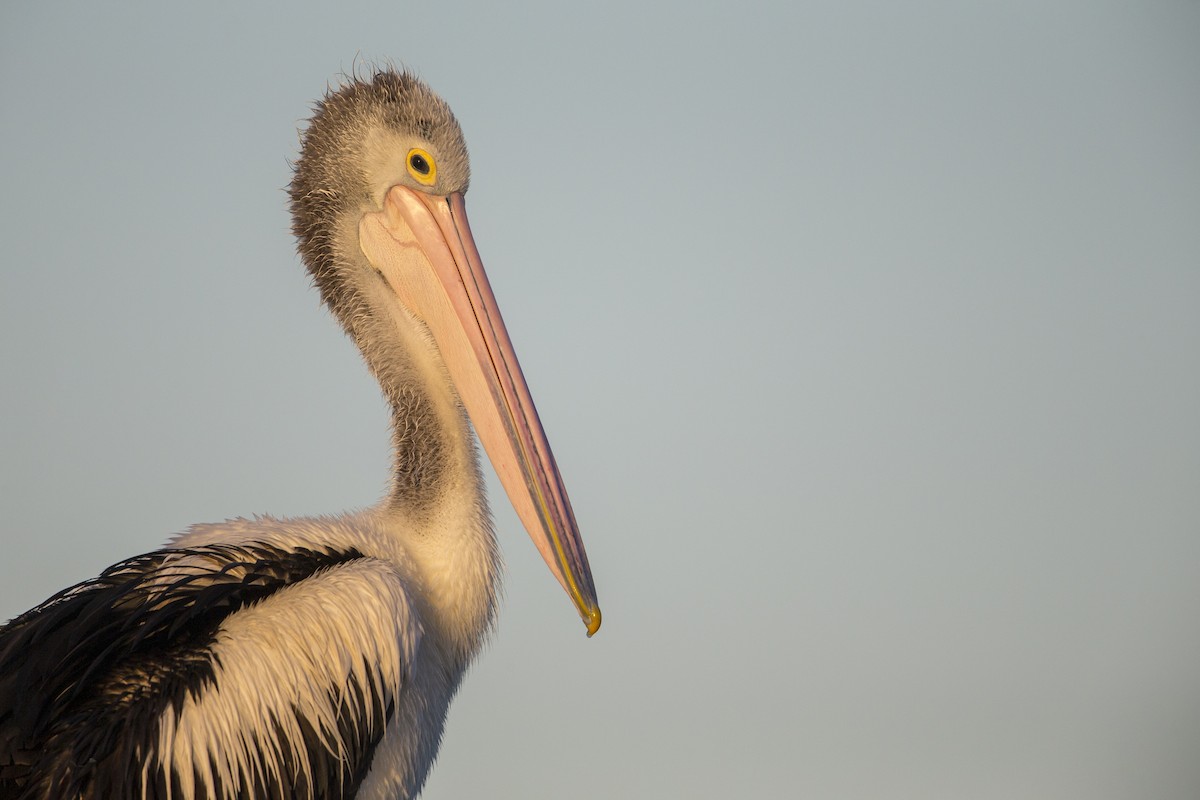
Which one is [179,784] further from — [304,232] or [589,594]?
[304,232]

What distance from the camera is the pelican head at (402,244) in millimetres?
3566

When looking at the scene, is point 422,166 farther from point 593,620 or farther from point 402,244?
point 593,620

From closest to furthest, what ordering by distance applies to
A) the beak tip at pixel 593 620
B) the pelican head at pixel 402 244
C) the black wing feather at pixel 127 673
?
the black wing feather at pixel 127 673 < the beak tip at pixel 593 620 < the pelican head at pixel 402 244

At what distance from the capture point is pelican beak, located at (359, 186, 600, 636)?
3408mm

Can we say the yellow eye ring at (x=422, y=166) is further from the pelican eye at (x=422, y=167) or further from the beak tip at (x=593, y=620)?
the beak tip at (x=593, y=620)

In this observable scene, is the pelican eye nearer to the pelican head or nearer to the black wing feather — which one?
the pelican head

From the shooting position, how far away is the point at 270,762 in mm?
2789

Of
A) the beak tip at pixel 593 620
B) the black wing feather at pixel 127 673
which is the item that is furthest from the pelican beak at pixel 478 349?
the black wing feather at pixel 127 673

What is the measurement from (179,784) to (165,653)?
0.30 m

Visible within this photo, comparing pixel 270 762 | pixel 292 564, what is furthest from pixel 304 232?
pixel 270 762

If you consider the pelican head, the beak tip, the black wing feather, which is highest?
the pelican head

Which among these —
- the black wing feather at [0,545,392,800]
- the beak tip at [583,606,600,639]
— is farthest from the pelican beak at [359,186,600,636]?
the black wing feather at [0,545,392,800]

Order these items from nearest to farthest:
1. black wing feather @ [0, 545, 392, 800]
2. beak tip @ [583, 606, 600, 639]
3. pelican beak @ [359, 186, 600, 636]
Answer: black wing feather @ [0, 545, 392, 800] → beak tip @ [583, 606, 600, 639] → pelican beak @ [359, 186, 600, 636]

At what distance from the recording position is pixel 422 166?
3.68 m
